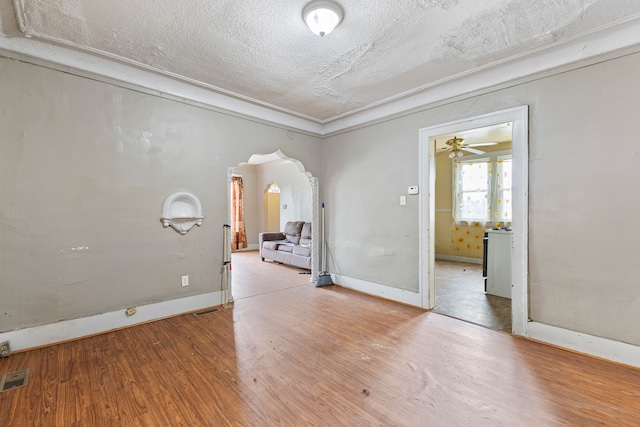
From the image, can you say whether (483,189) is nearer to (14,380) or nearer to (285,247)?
(285,247)

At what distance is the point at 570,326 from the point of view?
7.98ft

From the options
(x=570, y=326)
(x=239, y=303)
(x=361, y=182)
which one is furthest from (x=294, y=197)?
(x=570, y=326)

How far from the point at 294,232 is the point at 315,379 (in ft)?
15.3

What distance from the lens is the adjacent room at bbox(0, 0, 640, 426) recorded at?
6.19ft

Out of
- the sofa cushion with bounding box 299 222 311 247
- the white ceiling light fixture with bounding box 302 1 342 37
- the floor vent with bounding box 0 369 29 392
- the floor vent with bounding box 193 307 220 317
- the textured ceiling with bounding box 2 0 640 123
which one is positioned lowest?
the floor vent with bounding box 193 307 220 317

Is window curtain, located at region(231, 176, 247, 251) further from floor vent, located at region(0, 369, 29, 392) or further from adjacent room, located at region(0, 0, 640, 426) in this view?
floor vent, located at region(0, 369, 29, 392)

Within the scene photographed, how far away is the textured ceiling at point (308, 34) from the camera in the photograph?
1948mm

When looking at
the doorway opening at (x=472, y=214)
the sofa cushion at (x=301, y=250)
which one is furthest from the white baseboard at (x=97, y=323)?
the doorway opening at (x=472, y=214)

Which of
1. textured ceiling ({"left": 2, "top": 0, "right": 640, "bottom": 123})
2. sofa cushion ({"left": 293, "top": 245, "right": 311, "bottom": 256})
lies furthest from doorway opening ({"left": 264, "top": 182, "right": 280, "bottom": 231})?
textured ceiling ({"left": 2, "top": 0, "right": 640, "bottom": 123})

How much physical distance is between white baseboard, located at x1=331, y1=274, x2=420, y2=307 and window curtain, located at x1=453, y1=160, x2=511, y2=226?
3.62m

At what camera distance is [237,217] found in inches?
329

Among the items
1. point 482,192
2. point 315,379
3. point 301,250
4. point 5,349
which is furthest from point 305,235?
point 5,349

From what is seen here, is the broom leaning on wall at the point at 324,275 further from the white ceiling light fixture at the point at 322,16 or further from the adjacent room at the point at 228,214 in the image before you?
the white ceiling light fixture at the point at 322,16

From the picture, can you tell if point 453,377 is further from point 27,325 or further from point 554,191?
point 27,325
